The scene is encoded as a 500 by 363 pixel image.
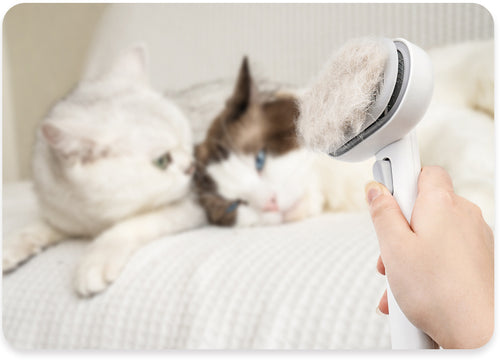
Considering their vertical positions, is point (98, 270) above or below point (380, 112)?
below

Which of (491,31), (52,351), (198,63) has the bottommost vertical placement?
(52,351)

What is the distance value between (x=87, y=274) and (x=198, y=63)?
66cm

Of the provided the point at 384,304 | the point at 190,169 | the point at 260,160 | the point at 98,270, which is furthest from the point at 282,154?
the point at 384,304

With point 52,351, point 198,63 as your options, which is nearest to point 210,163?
point 198,63

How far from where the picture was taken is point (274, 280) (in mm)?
604

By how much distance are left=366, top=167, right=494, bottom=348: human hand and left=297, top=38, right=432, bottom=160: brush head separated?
0.05m

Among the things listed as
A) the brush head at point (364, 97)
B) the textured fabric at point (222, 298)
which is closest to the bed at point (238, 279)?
the textured fabric at point (222, 298)

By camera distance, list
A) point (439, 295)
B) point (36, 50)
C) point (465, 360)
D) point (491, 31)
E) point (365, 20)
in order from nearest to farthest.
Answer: point (439, 295) < point (465, 360) < point (491, 31) < point (365, 20) < point (36, 50)

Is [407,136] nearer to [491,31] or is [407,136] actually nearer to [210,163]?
[491,31]

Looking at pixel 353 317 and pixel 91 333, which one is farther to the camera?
pixel 91 333

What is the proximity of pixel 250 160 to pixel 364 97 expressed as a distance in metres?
0.60

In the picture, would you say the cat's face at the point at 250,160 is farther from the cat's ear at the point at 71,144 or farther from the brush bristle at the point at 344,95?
the brush bristle at the point at 344,95

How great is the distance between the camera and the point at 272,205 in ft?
3.03

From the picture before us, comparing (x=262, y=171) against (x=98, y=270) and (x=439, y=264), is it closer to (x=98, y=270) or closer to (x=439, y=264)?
(x=98, y=270)
